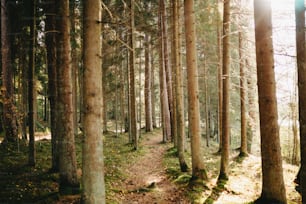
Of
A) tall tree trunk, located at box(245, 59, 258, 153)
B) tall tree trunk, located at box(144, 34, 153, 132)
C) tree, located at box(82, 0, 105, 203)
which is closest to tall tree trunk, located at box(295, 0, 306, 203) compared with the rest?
tree, located at box(82, 0, 105, 203)

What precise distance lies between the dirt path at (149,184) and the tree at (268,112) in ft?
7.82

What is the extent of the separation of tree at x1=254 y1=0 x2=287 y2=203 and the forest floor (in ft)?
4.23

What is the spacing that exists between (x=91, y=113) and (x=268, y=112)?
396 cm

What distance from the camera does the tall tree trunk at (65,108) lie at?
6.52m

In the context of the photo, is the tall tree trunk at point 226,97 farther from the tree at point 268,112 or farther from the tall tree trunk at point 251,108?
the tall tree trunk at point 251,108

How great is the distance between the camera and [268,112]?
18.7 feet

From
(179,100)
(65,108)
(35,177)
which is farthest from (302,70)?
(35,177)

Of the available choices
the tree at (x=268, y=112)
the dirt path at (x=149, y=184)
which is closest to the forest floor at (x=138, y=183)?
the dirt path at (x=149, y=184)

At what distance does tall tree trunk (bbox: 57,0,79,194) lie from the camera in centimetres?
652

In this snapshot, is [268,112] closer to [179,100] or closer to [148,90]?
[179,100]

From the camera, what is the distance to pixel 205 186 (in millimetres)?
7816

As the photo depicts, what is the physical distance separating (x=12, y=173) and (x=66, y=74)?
12.2ft

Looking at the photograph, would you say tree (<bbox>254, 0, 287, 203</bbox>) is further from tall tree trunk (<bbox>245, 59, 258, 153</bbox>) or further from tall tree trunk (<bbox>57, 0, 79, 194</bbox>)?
tall tree trunk (<bbox>245, 59, 258, 153</bbox>)

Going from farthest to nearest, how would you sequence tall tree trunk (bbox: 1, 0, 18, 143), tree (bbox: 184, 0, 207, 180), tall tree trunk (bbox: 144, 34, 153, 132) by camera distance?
1. tall tree trunk (bbox: 144, 34, 153, 132)
2. tall tree trunk (bbox: 1, 0, 18, 143)
3. tree (bbox: 184, 0, 207, 180)
